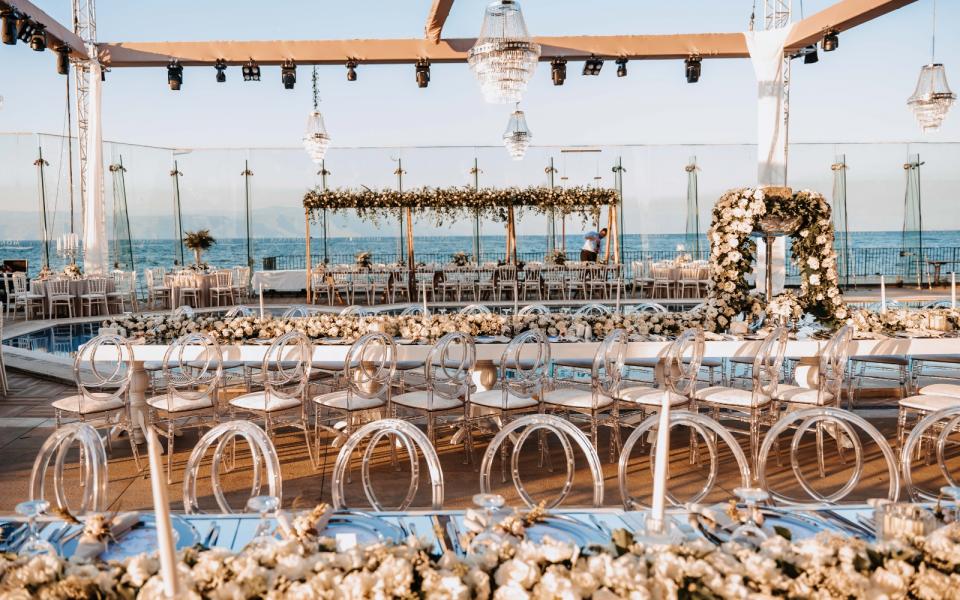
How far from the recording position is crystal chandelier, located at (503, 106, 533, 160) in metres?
11.7

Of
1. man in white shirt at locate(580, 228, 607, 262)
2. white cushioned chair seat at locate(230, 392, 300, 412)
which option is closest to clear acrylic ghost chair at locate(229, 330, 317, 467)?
white cushioned chair seat at locate(230, 392, 300, 412)

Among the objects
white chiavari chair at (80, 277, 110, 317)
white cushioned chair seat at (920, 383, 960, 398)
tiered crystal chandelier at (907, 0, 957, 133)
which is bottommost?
white cushioned chair seat at (920, 383, 960, 398)

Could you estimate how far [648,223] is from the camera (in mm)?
16312

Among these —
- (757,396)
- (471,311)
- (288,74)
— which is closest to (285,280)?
(288,74)

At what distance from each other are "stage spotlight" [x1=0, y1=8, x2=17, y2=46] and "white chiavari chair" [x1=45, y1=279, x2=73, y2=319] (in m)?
5.07

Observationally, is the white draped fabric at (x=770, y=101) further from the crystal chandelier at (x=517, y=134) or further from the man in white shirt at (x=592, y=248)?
the man in white shirt at (x=592, y=248)

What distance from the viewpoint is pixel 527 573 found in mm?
1466

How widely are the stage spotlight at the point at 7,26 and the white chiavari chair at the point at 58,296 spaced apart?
507 centimetres

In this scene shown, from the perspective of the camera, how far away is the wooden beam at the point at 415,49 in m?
9.45

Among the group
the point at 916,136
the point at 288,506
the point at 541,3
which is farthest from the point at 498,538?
the point at 916,136

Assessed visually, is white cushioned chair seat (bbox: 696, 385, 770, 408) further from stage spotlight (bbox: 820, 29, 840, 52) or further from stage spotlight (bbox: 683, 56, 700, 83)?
stage spotlight (bbox: 683, 56, 700, 83)

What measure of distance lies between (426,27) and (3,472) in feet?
21.7

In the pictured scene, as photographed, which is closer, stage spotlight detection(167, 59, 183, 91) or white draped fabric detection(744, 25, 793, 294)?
white draped fabric detection(744, 25, 793, 294)

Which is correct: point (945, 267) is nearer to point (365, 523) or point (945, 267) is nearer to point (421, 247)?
point (365, 523)
